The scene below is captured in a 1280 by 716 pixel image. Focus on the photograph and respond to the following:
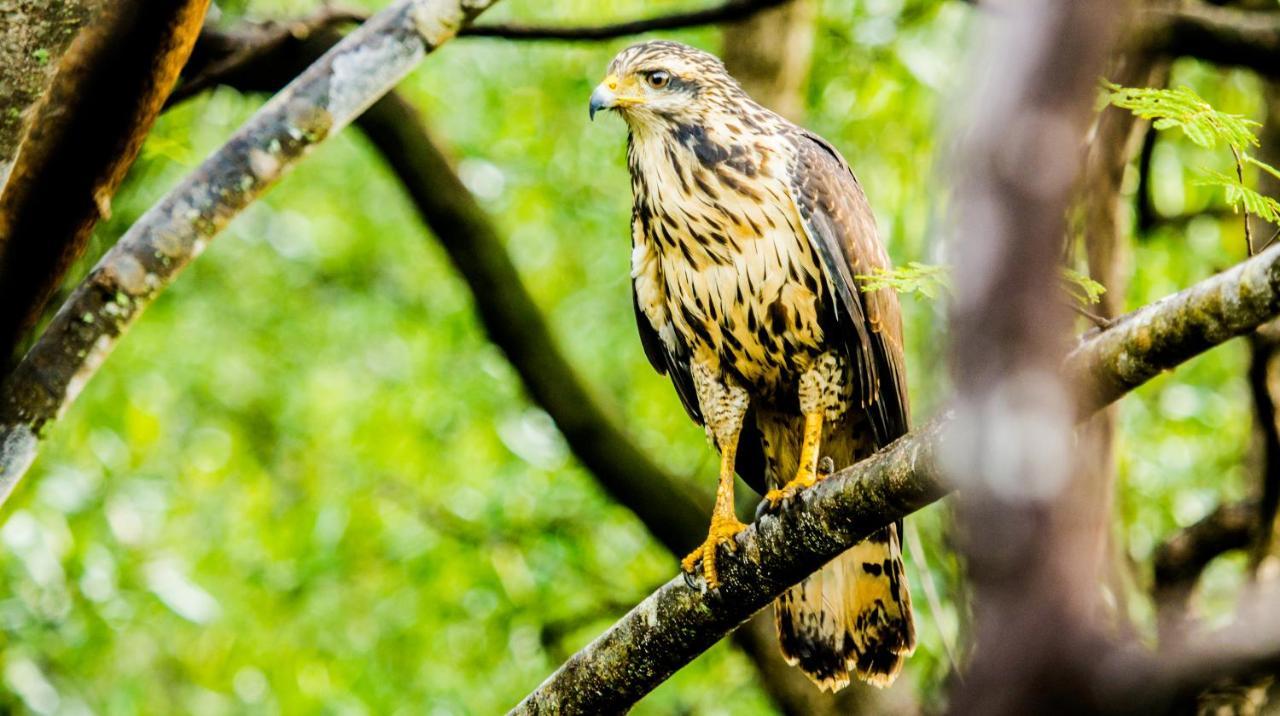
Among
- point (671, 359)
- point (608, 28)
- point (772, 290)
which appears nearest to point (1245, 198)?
point (772, 290)

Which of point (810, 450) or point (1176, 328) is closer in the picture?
point (1176, 328)

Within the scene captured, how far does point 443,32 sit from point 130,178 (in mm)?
1492

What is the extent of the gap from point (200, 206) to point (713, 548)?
1495 millimetres

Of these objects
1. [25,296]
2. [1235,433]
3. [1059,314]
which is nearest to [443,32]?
[25,296]

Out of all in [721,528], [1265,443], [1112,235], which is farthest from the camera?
[1112,235]

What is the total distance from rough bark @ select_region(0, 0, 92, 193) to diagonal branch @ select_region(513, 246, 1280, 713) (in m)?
1.69

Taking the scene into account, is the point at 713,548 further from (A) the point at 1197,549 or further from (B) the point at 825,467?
(A) the point at 1197,549

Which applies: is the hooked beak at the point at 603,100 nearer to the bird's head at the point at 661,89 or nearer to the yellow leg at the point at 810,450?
the bird's head at the point at 661,89

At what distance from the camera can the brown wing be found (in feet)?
12.3

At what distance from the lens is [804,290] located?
3.80 meters

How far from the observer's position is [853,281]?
12.3 ft

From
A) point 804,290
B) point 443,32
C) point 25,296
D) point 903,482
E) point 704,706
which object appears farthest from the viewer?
point 704,706

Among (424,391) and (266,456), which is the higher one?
(424,391)

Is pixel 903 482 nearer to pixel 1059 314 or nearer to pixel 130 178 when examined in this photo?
pixel 1059 314
